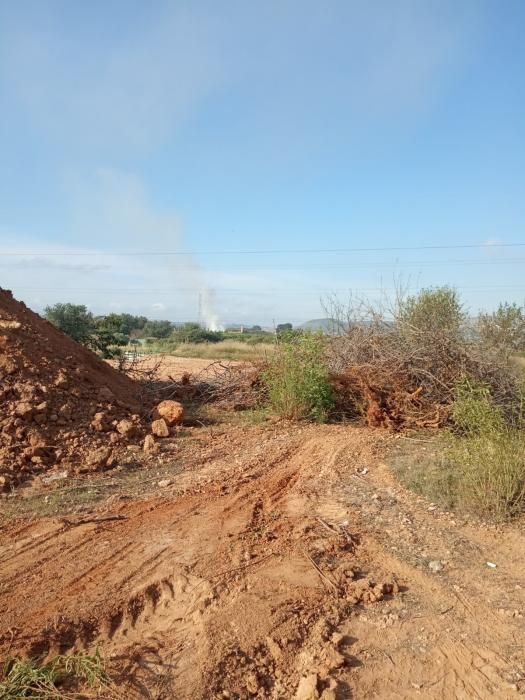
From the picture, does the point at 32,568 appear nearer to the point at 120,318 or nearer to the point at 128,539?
the point at 128,539

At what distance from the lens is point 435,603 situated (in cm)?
328

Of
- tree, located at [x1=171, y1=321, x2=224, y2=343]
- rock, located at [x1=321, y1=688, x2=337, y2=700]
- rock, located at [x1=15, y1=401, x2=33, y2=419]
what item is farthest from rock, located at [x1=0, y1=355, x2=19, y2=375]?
tree, located at [x1=171, y1=321, x2=224, y2=343]

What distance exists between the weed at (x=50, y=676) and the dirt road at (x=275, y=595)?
4.6 inches

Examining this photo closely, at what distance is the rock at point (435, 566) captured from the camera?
365 centimetres

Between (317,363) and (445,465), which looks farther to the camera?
(317,363)

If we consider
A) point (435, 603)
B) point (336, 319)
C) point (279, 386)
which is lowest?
point (435, 603)

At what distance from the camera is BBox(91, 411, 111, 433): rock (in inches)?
258

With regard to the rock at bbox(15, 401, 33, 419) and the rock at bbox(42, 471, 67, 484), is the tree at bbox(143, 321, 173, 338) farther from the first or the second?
the rock at bbox(42, 471, 67, 484)

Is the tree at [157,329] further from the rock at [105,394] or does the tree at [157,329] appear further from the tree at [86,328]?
the rock at [105,394]

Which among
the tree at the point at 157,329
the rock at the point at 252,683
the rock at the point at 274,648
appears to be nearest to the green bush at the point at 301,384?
the rock at the point at 274,648

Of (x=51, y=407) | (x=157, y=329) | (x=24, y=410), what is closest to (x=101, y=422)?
(x=51, y=407)

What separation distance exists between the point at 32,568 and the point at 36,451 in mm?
2325

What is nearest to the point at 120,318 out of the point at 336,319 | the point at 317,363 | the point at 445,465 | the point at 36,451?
the point at 336,319

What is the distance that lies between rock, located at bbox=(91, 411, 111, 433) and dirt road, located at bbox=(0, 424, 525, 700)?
1782mm
